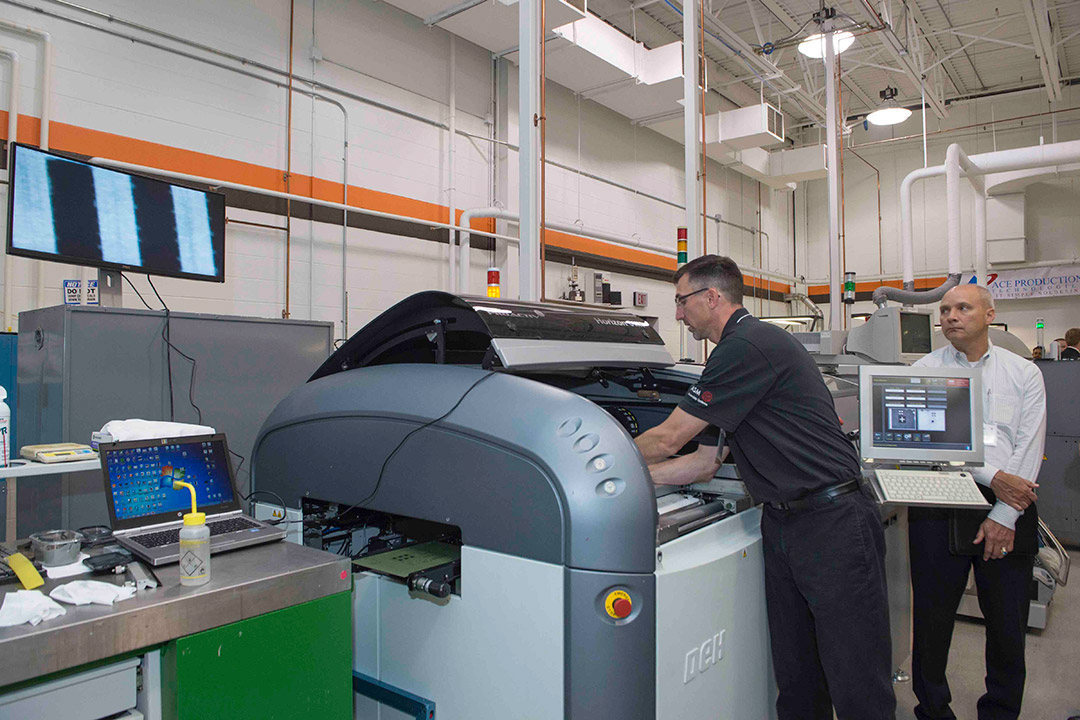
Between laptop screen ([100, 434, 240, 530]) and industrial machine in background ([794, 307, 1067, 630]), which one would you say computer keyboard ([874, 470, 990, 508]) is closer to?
industrial machine in background ([794, 307, 1067, 630])

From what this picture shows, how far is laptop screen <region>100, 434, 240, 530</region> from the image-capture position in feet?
5.14

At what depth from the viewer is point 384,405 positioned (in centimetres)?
158

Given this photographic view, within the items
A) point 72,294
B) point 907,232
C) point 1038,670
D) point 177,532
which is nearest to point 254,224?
point 72,294

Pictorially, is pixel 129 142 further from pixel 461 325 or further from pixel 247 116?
pixel 461 325

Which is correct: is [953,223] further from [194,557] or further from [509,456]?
[194,557]

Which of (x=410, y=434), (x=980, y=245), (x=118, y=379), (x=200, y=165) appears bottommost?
(x=410, y=434)

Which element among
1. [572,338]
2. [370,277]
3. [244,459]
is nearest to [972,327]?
[572,338]

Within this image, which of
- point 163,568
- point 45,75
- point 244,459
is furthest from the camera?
point 45,75

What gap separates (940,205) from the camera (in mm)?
10328

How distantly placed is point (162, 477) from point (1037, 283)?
11.0 metres

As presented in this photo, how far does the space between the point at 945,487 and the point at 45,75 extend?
14.6 feet

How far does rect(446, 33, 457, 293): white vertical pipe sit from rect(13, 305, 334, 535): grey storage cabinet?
3.15 metres

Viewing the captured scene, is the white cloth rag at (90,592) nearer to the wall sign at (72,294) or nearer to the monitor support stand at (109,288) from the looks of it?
the monitor support stand at (109,288)

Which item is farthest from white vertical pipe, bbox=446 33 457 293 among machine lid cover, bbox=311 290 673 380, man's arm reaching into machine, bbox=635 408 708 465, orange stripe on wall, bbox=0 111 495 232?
man's arm reaching into machine, bbox=635 408 708 465
